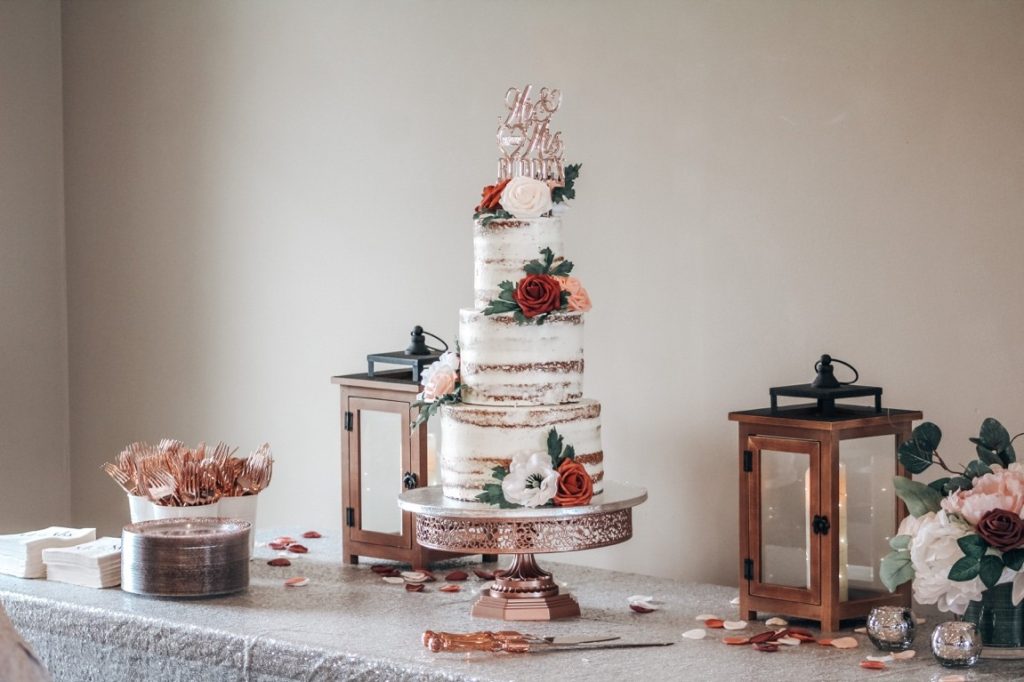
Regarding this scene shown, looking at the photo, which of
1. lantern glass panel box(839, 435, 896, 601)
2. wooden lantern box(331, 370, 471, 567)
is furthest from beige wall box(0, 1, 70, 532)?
lantern glass panel box(839, 435, 896, 601)

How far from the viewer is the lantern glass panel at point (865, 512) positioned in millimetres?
2068

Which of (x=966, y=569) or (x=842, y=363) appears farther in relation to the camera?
(x=842, y=363)

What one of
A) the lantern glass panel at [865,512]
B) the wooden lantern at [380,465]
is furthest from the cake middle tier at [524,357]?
the lantern glass panel at [865,512]

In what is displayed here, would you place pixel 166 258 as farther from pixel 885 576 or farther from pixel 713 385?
pixel 885 576

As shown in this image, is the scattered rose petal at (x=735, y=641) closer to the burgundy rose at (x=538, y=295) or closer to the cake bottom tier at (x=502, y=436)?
the cake bottom tier at (x=502, y=436)

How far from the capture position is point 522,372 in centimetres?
216

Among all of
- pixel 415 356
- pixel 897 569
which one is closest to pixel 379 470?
pixel 415 356

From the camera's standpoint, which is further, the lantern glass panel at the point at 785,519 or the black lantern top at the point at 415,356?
the black lantern top at the point at 415,356

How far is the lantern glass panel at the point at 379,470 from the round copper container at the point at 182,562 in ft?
1.03

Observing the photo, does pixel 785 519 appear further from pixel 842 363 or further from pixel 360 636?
pixel 360 636

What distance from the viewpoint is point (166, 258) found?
3.56 meters

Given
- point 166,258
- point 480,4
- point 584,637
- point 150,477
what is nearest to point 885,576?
point 584,637

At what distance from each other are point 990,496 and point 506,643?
707 mm

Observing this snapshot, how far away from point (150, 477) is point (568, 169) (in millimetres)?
1001
